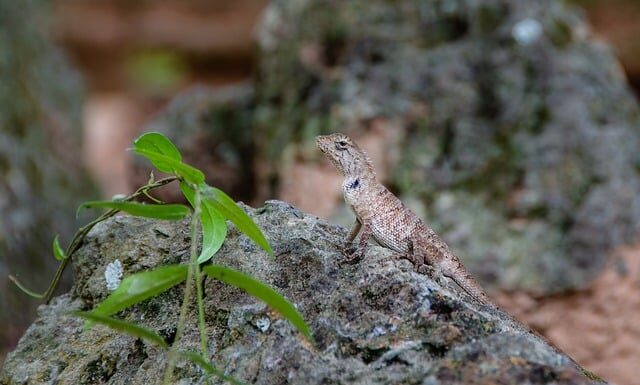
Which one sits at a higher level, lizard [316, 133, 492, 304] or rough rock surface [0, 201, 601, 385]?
lizard [316, 133, 492, 304]

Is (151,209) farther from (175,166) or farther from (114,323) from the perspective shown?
(114,323)

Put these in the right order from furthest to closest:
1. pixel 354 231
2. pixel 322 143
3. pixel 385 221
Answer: pixel 322 143, pixel 385 221, pixel 354 231

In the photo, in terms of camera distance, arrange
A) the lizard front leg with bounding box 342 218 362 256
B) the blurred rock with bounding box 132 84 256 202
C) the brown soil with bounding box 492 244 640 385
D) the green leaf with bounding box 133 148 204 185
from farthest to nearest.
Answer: the blurred rock with bounding box 132 84 256 202
the brown soil with bounding box 492 244 640 385
the lizard front leg with bounding box 342 218 362 256
the green leaf with bounding box 133 148 204 185

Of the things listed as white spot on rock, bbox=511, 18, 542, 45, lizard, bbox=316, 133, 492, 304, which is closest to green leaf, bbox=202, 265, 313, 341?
lizard, bbox=316, 133, 492, 304

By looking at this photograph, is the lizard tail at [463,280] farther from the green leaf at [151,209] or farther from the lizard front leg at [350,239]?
the green leaf at [151,209]

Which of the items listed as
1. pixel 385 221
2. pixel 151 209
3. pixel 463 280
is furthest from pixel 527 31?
pixel 151 209

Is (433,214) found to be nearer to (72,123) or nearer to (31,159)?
(31,159)

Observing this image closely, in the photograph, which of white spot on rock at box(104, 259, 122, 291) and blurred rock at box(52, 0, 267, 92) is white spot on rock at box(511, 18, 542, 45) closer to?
white spot on rock at box(104, 259, 122, 291)
